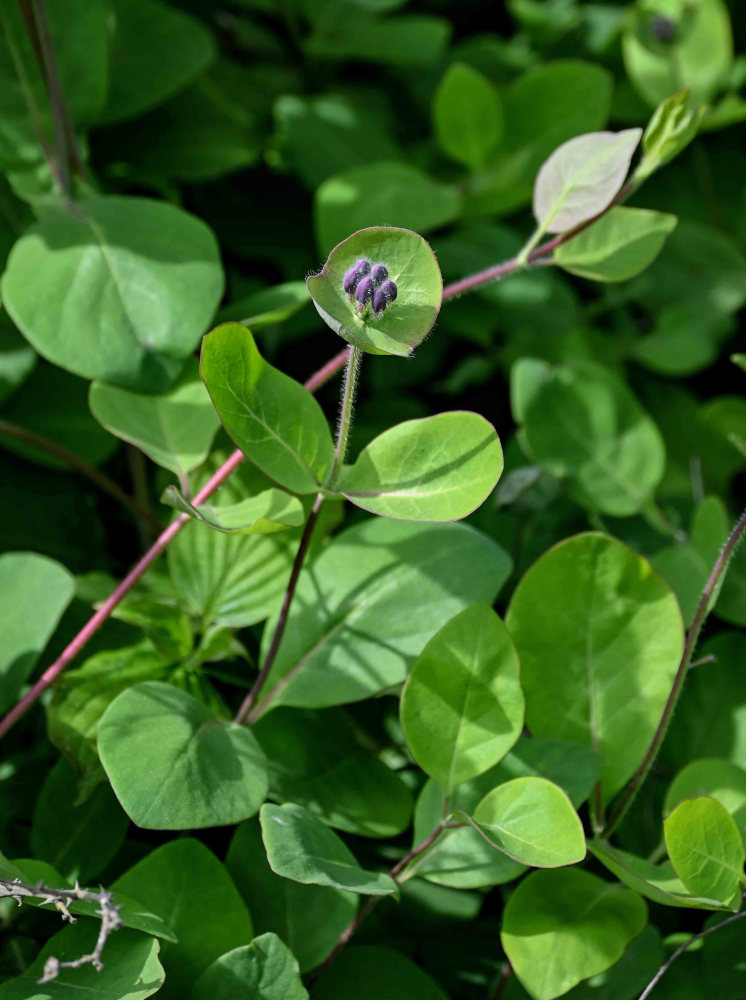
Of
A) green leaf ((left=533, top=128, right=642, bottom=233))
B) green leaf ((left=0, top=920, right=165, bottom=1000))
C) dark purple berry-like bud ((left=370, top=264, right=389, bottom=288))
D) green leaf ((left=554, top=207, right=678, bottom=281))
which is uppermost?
dark purple berry-like bud ((left=370, top=264, right=389, bottom=288))

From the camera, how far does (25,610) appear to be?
2.35ft

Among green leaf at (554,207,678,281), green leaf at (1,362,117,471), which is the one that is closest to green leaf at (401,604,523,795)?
green leaf at (554,207,678,281)

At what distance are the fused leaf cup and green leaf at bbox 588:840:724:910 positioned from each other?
1.11 feet

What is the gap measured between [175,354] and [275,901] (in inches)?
16.7

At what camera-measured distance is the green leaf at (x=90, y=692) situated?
0.64 meters

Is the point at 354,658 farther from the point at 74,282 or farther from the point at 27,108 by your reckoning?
the point at 27,108

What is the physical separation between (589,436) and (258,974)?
23.4 inches

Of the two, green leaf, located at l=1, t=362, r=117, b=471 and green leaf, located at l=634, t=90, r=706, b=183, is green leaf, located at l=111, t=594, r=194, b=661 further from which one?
green leaf, located at l=634, t=90, r=706, b=183

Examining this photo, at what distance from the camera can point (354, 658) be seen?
667mm

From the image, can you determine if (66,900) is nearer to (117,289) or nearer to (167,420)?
(167,420)

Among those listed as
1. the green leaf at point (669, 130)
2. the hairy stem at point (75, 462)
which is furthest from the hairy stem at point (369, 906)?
the green leaf at point (669, 130)

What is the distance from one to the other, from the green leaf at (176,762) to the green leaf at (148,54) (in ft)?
2.21

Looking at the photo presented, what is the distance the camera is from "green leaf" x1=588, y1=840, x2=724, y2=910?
1.82 ft

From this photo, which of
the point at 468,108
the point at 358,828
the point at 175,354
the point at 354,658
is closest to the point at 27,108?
the point at 175,354
